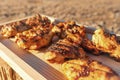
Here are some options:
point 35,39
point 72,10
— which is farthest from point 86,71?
point 72,10

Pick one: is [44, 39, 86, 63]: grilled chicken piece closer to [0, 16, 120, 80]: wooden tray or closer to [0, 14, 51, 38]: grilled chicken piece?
[0, 16, 120, 80]: wooden tray

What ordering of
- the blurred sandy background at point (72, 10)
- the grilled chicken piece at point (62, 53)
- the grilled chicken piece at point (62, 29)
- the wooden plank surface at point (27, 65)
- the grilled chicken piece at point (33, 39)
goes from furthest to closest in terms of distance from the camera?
the blurred sandy background at point (72, 10) → the grilled chicken piece at point (62, 29) → the grilled chicken piece at point (33, 39) → the grilled chicken piece at point (62, 53) → the wooden plank surface at point (27, 65)

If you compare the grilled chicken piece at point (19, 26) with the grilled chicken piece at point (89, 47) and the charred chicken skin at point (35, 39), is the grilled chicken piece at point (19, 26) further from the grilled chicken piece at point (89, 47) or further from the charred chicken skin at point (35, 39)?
the grilled chicken piece at point (89, 47)

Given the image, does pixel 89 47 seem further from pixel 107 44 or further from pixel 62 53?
pixel 62 53

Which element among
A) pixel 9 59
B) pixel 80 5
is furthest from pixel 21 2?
pixel 9 59

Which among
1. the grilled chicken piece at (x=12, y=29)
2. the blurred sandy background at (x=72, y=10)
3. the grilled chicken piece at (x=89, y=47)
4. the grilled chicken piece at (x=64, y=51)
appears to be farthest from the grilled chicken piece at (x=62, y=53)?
the blurred sandy background at (x=72, y=10)

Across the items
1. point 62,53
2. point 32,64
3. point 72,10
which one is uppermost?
point 62,53

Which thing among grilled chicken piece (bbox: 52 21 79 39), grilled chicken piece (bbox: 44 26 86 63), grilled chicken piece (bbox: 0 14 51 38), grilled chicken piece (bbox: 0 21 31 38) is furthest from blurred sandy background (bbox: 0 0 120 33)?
grilled chicken piece (bbox: 44 26 86 63)
